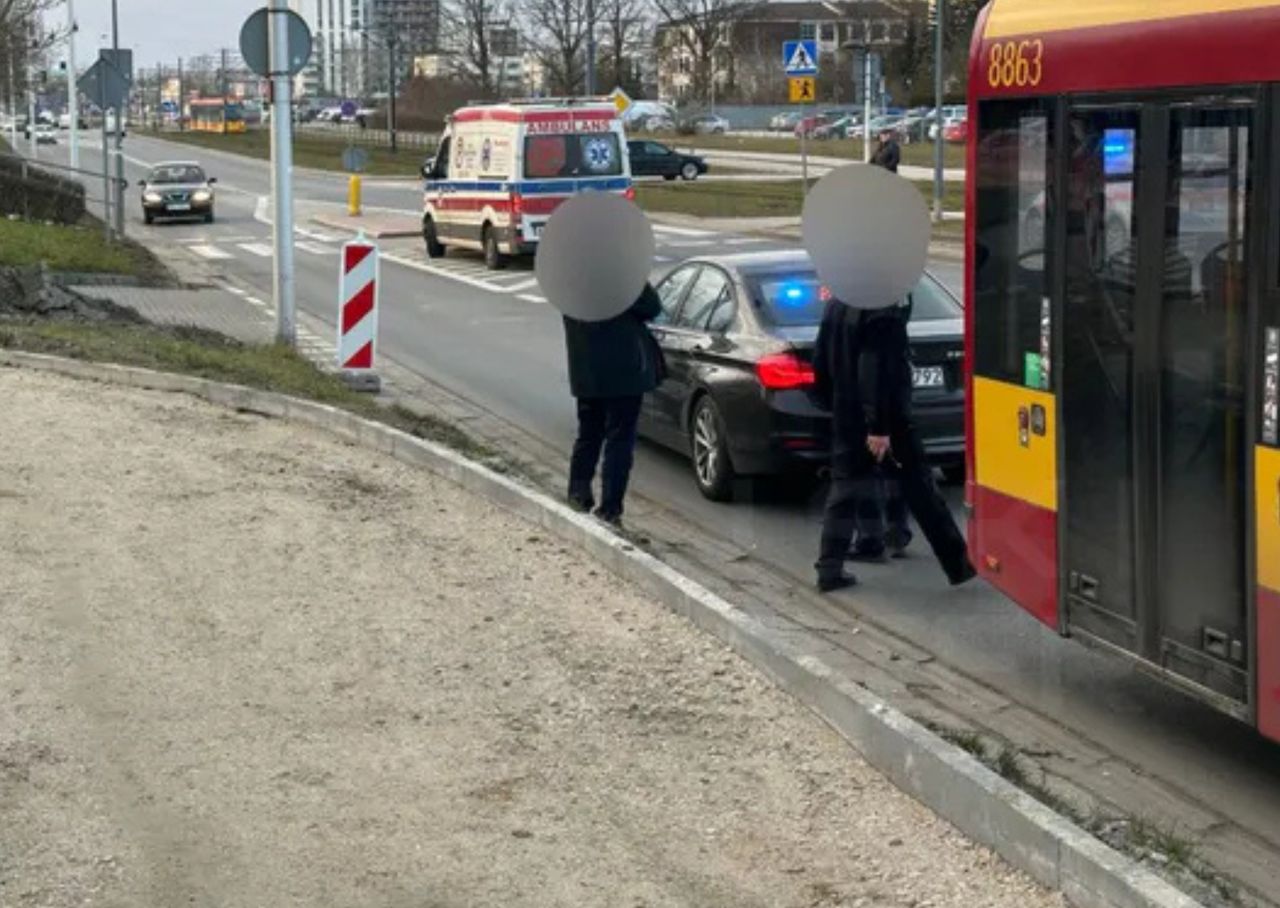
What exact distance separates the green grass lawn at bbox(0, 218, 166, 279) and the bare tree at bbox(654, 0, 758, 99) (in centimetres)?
3676

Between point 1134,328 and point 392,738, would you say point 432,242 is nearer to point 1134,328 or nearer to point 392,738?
point 392,738

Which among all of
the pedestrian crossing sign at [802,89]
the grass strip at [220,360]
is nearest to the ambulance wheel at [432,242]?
the pedestrian crossing sign at [802,89]

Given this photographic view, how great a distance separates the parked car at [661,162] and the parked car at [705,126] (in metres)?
29.6

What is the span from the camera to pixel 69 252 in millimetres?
27109

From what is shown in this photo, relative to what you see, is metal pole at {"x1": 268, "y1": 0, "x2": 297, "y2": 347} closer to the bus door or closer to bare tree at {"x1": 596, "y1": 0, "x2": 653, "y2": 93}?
the bus door

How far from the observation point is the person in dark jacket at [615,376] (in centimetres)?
932

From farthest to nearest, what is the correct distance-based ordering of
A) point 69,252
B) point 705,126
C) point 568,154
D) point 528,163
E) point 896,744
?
point 705,126
point 568,154
point 528,163
point 69,252
point 896,744

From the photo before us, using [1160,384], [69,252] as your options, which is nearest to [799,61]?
[69,252]

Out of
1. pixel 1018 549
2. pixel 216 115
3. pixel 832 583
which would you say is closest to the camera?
pixel 1018 549

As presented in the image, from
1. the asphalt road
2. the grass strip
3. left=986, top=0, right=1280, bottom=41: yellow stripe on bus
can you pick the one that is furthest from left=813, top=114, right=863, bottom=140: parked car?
left=986, top=0, right=1280, bottom=41: yellow stripe on bus

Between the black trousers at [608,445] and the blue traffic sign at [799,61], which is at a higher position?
the blue traffic sign at [799,61]

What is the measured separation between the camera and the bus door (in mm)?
5492

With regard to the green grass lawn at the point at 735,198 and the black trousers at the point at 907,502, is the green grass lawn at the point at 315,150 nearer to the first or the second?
the green grass lawn at the point at 735,198

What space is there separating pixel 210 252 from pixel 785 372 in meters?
28.4
